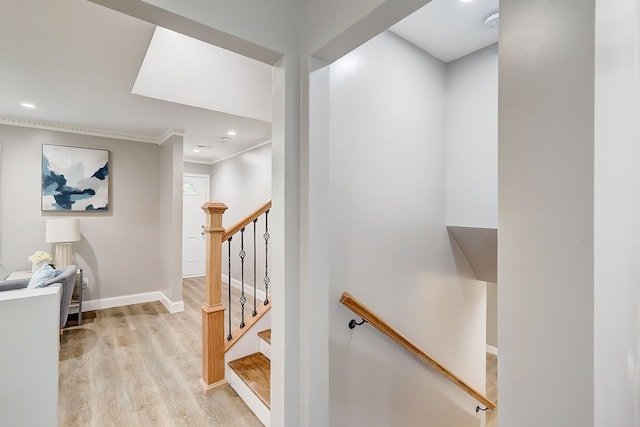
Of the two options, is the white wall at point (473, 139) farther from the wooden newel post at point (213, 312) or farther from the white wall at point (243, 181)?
the white wall at point (243, 181)

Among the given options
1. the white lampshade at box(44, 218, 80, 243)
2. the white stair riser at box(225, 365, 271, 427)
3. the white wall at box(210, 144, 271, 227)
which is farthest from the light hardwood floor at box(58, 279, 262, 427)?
the white wall at box(210, 144, 271, 227)

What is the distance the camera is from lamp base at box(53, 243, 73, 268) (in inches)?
151

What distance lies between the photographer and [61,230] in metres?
3.75

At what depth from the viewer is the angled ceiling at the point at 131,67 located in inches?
76.0

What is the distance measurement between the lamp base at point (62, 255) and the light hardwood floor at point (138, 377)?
0.81 m

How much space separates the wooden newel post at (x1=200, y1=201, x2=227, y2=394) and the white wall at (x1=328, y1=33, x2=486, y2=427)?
1078 millimetres

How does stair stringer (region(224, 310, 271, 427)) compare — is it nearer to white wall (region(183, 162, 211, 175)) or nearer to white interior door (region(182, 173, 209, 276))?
white interior door (region(182, 173, 209, 276))

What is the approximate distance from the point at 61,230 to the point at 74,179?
0.79 metres

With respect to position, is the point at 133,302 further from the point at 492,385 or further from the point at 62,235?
the point at 492,385

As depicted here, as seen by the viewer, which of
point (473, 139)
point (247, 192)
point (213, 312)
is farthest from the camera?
point (247, 192)

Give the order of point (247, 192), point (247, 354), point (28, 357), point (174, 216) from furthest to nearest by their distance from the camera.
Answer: point (247, 192), point (174, 216), point (247, 354), point (28, 357)

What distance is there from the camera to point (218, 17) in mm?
1139

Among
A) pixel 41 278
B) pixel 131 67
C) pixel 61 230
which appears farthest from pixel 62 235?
pixel 131 67

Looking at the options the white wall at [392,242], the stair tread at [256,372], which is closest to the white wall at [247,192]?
the stair tread at [256,372]
